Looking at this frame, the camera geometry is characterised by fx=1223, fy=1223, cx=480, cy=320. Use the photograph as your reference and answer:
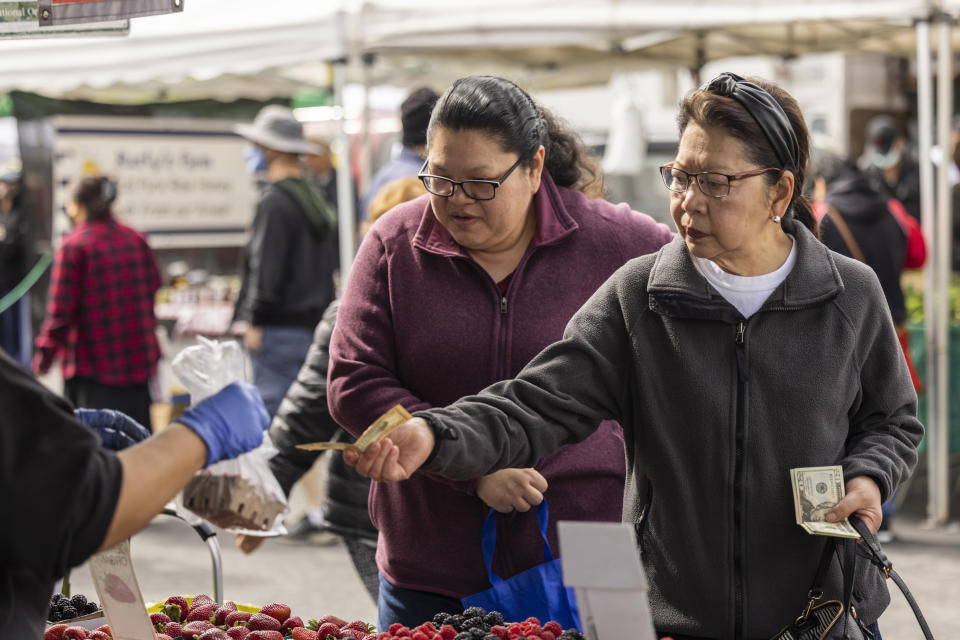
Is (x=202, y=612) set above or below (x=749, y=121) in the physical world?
below

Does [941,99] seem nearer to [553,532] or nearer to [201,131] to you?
[553,532]

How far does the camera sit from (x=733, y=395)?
206cm

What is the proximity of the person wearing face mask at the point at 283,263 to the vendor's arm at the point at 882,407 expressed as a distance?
13.6 feet

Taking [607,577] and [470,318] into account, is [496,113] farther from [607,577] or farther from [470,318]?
[607,577]

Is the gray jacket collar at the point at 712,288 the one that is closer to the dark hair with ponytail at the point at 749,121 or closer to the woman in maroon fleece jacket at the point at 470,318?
the dark hair with ponytail at the point at 749,121

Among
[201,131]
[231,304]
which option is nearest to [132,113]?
[201,131]

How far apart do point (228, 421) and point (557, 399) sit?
0.69 meters

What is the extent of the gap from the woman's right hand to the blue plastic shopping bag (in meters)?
0.08

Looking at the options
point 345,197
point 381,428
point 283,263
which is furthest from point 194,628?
point 345,197

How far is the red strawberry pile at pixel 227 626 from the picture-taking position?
2.38 m

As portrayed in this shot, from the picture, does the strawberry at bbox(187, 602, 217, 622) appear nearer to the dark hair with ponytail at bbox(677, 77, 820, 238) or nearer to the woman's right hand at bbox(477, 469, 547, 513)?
the woman's right hand at bbox(477, 469, 547, 513)

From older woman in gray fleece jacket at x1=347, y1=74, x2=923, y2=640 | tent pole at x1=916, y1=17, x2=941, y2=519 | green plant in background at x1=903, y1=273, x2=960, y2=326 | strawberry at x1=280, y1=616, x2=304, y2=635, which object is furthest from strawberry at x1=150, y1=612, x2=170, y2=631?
green plant in background at x1=903, y1=273, x2=960, y2=326

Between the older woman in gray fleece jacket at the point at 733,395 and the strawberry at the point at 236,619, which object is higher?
the older woman in gray fleece jacket at the point at 733,395

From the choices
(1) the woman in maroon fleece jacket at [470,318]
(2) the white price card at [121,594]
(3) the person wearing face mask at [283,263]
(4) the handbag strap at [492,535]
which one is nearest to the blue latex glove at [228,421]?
(2) the white price card at [121,594]
